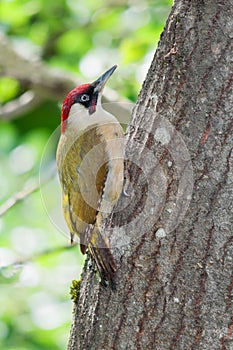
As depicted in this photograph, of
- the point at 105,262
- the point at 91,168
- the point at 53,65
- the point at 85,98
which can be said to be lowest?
the point at 105,262

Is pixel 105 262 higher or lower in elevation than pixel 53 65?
lower

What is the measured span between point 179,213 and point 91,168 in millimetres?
763

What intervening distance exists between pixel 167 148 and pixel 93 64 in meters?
3.42

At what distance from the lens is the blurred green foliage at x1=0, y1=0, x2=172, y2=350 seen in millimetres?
5551

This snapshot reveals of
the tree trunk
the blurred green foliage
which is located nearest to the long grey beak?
the tree trunk

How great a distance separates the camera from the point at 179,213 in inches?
97.5

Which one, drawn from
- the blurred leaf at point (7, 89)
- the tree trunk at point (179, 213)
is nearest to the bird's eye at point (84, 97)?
the tree trunk at point (179, 213)

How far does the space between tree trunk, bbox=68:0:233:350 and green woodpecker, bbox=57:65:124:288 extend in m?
0.12

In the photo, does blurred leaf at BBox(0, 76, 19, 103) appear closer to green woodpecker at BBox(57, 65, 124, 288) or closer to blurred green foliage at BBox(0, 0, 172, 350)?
blurred green foliage at BBox(0, 0, 172, 350)

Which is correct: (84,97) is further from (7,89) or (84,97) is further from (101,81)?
(7,89)

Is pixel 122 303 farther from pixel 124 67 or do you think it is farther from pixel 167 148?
pixel 124 67

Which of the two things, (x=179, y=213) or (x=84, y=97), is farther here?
(x=84, y=97)

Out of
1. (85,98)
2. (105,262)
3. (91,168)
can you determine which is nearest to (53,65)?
(85,98)

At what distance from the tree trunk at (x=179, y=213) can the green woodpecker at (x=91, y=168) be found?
0.38 feet
